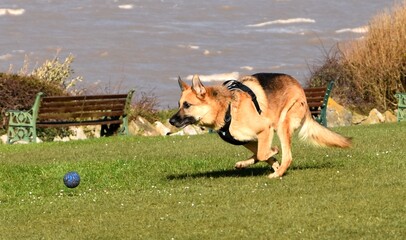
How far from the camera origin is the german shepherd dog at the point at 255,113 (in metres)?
14.0

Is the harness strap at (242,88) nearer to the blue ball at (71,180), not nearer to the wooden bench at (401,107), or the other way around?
the blue ball at (71,180)

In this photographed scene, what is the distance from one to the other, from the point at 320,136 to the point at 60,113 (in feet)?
34.8

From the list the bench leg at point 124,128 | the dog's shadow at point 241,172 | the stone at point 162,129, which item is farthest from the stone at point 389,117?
the dog's shadow at point 241,172

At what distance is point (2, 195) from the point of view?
15023mm

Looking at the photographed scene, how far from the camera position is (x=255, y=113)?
562 inches

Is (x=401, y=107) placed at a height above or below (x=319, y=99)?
below

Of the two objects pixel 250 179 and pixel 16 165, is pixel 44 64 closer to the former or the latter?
pixel 16 165

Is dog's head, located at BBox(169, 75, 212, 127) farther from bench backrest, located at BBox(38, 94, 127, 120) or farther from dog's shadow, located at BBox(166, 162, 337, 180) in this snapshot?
bench backrest, located at BBox(38, 94, 127, 120)

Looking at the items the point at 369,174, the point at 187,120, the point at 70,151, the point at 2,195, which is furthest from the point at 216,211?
the point at 70,151

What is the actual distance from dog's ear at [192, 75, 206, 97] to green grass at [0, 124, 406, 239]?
4.02ft

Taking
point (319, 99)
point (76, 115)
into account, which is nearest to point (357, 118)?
point (319, 99)

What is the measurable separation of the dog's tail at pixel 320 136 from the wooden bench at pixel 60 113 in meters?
10.3

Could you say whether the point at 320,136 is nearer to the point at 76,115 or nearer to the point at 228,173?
the point at 228,173

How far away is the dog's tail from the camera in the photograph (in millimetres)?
15039
